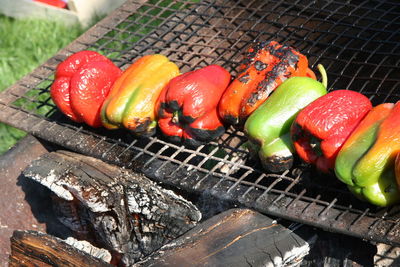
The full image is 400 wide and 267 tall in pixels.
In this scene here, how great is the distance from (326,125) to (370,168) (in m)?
0.29

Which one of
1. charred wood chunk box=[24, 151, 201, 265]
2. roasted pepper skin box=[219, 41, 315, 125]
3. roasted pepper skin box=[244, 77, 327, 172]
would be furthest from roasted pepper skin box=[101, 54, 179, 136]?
roasted pepper skin box=[244, 77, 327, 172]

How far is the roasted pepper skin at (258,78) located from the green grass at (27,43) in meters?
2.90

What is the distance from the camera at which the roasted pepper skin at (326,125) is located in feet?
8.55

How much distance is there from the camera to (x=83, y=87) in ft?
Result: 10.9

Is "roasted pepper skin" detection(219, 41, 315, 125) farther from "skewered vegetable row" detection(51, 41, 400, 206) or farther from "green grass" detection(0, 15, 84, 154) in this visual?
"green grass" detection(0, 15, 84, 154)

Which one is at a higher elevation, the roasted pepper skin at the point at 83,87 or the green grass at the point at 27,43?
the roasted pepper skin at the point at 83,87

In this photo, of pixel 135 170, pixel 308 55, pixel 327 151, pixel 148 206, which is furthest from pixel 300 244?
pixel 308 55

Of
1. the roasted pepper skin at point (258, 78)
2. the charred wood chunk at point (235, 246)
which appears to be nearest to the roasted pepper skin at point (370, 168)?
the charred wood chunk at point (235, 246)

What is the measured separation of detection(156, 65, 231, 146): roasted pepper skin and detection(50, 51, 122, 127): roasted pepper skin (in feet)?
1.31

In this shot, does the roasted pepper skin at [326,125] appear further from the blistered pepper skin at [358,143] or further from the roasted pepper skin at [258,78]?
the roasted pepper skin at [258,78]

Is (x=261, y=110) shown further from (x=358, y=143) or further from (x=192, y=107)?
(x=358, y=143)

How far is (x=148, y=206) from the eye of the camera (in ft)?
9.46

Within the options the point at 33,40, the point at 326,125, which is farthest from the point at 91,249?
the point at 33,40

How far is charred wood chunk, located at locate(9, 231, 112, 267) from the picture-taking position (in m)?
2.57
